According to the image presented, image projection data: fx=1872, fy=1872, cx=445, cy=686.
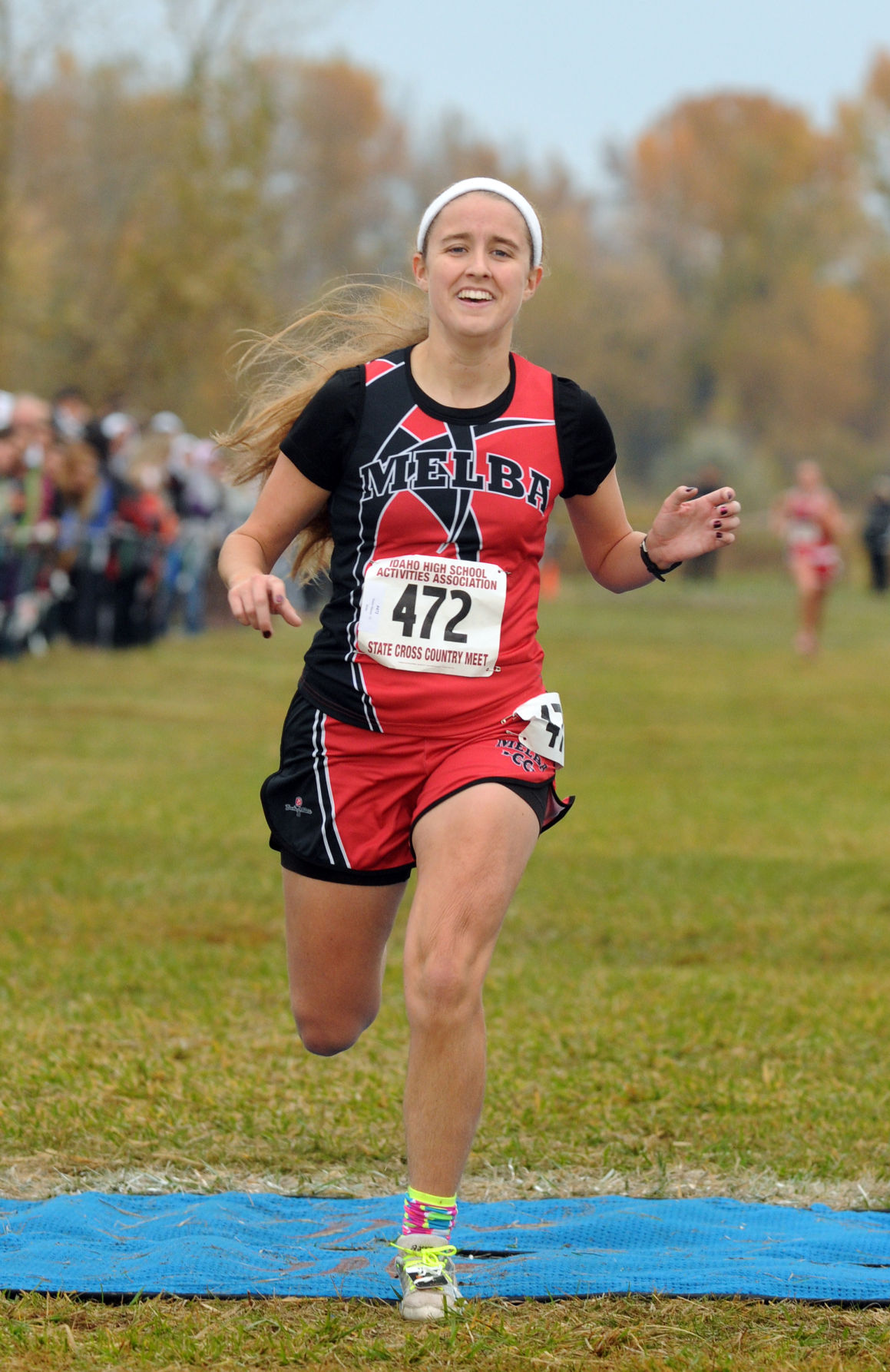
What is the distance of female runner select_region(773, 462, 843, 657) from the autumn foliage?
8.87 metres

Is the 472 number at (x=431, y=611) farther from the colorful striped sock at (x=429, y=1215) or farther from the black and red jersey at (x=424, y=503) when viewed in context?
the colorful striped sock at (x=429, y=1215)

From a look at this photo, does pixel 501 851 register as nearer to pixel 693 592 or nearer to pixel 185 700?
pixel 185 700

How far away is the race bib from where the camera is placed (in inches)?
149

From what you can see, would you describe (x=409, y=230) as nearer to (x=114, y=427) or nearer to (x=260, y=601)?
(x=114, y=427)

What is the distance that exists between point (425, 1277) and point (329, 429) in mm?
1671

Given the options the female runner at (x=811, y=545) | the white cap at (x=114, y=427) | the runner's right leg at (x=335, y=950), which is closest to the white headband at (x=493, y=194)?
the runner's right leg at (x=335, y=950)

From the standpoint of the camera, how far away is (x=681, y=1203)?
4.27 metres

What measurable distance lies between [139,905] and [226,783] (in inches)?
139

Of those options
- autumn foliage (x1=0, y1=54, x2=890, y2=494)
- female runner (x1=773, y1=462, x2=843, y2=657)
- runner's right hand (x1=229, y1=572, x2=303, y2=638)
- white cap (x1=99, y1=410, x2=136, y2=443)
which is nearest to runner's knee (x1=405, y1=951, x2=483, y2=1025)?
runner's right hand (x1=229, y1=572, x2=303, y2=638)

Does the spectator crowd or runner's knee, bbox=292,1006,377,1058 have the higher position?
the spectator crowd

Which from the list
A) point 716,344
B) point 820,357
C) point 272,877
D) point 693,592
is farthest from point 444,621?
point 820,357

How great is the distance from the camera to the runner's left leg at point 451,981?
11.6ft

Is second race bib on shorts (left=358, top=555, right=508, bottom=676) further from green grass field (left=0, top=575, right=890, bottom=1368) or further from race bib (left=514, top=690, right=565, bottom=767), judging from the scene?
green grass field (left=0, top=575, right=890, bottom=1368)

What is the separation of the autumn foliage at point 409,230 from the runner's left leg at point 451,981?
22.0 meters
